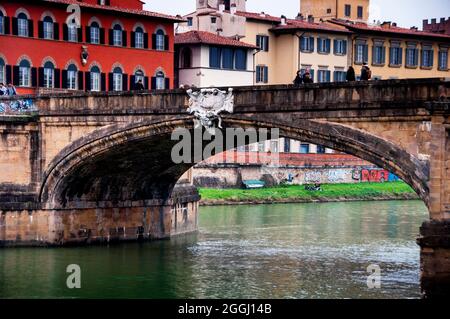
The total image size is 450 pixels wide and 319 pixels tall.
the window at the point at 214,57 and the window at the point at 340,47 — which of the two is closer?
the window at the point at 214,57

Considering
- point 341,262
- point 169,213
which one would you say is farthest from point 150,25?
point 341,262

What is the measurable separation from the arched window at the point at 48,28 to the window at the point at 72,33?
1116 mm

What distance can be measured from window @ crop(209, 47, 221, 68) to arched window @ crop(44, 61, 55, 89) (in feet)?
58.4

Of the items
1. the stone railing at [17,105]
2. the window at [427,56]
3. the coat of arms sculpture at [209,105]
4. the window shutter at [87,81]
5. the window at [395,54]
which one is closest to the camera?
the coat of arms sculpture at [209,105]

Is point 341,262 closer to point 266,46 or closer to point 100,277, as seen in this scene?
point 100,277

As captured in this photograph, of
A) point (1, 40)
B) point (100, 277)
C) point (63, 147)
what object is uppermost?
point (1, 40)

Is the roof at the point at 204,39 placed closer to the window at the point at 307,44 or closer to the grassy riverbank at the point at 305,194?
the window at the point at 307,44

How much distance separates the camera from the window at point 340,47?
96.6 metres

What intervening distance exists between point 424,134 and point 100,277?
14555 mm

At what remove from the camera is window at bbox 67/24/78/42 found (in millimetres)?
70000

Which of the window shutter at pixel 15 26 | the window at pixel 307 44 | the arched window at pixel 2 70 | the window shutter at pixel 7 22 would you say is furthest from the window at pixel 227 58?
the arched window at pixel 2 70

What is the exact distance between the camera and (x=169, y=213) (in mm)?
62344

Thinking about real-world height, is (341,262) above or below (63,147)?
below

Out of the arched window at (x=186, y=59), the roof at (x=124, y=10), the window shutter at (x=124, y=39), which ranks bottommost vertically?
the arched window at (x=186, y=59)
